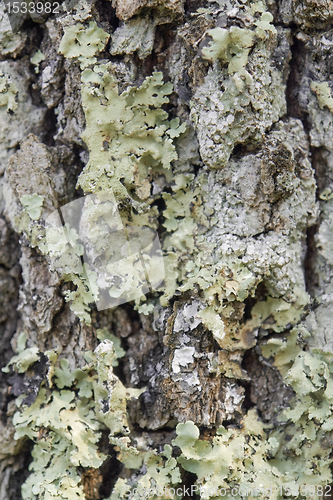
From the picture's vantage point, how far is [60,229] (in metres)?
1.74

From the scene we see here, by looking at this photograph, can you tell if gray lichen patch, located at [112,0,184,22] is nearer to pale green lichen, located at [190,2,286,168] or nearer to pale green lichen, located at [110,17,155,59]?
pale green lichen, located at [110,17,155,59]

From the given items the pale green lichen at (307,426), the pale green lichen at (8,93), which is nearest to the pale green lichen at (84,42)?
the pale green lichen at (8,93)

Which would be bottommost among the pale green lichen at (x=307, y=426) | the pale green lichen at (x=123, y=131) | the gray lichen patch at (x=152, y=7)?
the pale green lichen at (x=307, y=426)

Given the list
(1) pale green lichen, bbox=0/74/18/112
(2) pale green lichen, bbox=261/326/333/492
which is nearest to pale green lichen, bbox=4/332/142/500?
(2) pale green lichen, bbox=261/326/333/492

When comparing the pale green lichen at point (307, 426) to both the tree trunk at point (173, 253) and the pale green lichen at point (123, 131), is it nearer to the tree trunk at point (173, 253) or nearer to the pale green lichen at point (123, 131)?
the tree trunk at point (173, 253)

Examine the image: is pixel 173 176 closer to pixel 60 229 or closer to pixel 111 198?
pixel 111 198

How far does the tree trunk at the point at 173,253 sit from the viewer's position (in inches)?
62.9

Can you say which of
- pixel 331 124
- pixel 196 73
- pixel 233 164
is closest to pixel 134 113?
pixel 196 73

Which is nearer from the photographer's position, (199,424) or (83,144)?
(199,424)

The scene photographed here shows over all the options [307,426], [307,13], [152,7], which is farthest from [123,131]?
[307,426]

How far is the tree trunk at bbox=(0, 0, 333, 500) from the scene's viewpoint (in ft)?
5.24

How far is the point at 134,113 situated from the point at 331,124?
797 millimetres

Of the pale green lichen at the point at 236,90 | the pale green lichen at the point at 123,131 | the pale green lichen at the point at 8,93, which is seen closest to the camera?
the pale green lichen at the point at 236,90

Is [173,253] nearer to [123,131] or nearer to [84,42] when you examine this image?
[123,131]
